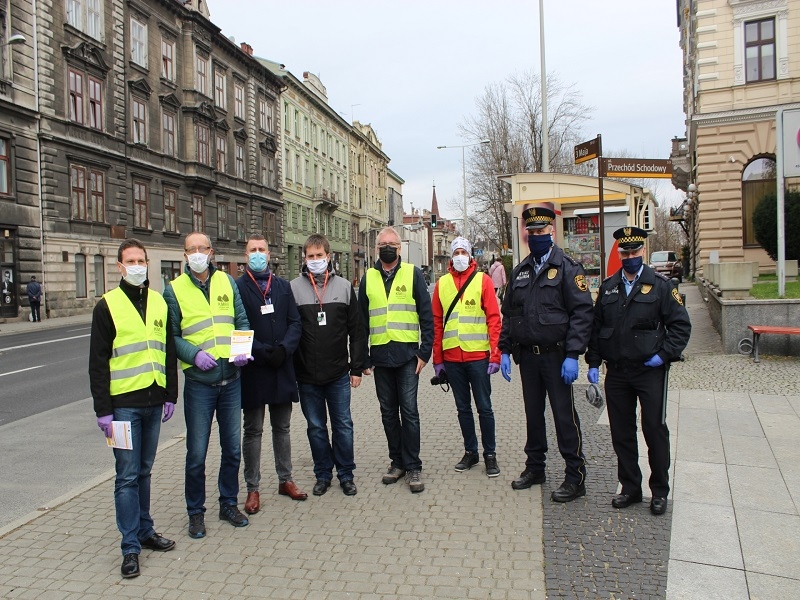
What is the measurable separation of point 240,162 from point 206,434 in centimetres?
4549

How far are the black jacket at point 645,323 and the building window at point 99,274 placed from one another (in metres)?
30.2

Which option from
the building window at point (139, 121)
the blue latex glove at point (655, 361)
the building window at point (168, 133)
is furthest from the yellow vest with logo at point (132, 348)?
the building window at point (168, 133)

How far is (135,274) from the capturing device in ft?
14.0

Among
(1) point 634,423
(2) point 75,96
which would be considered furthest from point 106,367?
(2) point 75,96

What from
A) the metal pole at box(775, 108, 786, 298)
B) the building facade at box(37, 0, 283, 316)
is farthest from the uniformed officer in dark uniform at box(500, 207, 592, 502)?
the building facade at box(37, 0, 283, 316)

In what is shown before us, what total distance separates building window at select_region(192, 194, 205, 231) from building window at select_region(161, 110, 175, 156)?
353 centimetres

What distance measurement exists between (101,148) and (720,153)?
88.4 feet

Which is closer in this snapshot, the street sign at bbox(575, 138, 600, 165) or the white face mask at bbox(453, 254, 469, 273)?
the white face mask at bbox(453, 254, 469, 273)

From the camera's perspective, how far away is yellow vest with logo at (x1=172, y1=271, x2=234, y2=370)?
4.70 m

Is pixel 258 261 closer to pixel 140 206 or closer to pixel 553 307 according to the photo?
pixel 553 307

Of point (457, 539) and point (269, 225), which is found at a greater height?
point (269, 225)

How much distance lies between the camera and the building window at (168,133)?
37.3 meters

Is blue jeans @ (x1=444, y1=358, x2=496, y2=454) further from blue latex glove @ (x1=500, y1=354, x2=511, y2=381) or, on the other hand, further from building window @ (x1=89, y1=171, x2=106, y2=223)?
building window @ (x1=89, y1=171, x2=106, y2=223)

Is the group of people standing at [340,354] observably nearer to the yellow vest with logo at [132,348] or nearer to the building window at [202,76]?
the yellow vest with logo at [132,348]
